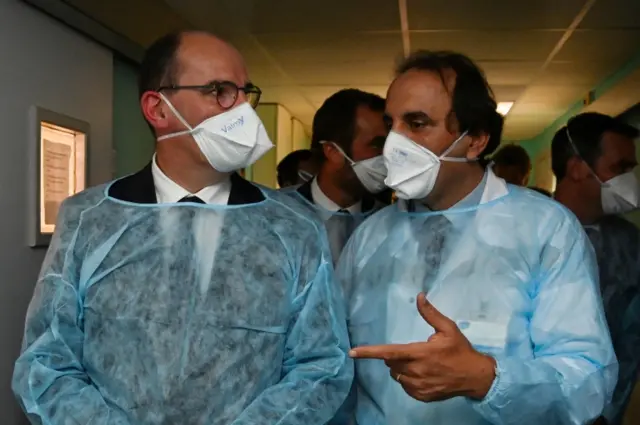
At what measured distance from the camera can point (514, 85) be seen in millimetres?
4422

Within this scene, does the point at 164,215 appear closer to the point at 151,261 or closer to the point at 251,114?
the point at 151,261

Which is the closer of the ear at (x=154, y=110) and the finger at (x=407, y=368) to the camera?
the finger at (x=407, y=368)

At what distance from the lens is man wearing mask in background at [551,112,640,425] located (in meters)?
2.27

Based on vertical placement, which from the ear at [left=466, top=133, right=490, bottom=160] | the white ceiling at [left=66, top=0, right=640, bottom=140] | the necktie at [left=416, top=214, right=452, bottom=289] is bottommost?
the necktie at [left=416, top=214, right=452, bottom=289]

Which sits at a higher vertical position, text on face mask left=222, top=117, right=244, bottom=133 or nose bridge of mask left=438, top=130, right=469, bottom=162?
text on face mask left=222, top=117, right=244, bottom=133

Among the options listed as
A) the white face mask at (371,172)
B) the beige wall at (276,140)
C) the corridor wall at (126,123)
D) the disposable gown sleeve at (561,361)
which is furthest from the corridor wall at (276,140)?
the disposable gown sleeve at (561,361)

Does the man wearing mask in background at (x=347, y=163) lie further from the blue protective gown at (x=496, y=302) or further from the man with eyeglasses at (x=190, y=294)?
the man with eyeglasses at (x=190, y=294)

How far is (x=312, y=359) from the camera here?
1.27 metres

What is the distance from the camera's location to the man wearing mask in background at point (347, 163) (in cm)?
222

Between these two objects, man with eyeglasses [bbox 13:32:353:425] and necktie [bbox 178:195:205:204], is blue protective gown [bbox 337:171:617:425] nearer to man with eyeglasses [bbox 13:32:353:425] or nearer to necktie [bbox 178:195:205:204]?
man with eyeglasses [bbox 13:32:353:425]

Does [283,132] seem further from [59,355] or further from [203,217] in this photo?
[59,355]

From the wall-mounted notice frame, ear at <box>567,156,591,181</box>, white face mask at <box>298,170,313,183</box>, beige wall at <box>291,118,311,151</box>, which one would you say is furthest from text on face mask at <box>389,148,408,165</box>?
beige wall at <box>291,118,311,151</box>

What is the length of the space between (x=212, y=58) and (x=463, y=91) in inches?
20.9

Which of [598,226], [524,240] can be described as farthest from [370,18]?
[524,240]
